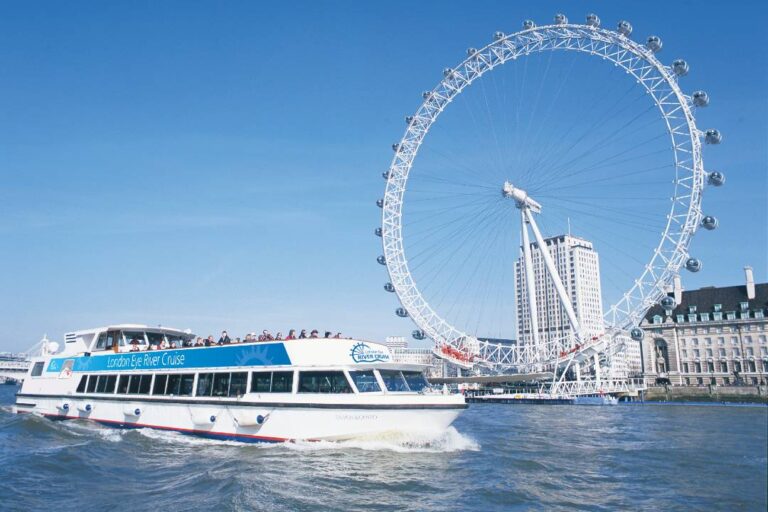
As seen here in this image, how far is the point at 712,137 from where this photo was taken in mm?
A: 45781

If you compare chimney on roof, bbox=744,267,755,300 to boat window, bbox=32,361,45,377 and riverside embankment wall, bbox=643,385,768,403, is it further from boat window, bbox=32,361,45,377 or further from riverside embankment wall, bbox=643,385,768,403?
Answer: boat window, bbox=32,361,45,377

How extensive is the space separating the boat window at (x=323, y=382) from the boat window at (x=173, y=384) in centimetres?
731

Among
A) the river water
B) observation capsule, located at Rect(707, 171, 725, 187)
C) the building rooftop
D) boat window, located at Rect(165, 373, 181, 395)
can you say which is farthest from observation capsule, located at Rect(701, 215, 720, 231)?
the building rooftop

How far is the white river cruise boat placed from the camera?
70.4 feet

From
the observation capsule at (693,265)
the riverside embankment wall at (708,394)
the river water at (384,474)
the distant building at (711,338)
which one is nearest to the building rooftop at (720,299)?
the distant building at (711,338)

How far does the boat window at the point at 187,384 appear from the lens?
87.0 feet

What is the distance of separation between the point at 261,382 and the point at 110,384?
422 inches

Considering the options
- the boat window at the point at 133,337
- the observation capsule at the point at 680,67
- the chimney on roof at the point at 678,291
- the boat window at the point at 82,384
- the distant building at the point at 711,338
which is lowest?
the boat window at the point at 82,384

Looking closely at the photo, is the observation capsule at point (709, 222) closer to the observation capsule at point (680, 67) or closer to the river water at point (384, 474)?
the observation capsule at point (680, 67)

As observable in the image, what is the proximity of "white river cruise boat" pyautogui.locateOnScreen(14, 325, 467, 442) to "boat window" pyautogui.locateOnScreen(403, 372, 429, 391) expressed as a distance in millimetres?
44

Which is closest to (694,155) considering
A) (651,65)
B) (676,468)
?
(651,65)

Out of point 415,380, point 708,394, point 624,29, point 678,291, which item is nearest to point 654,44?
point 624,29

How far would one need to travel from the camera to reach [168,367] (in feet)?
90.4

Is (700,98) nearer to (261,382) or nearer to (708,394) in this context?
(261,382)
